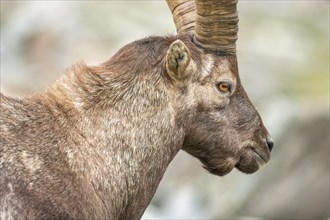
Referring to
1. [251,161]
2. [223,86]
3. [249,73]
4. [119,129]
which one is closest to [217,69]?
[223,86]

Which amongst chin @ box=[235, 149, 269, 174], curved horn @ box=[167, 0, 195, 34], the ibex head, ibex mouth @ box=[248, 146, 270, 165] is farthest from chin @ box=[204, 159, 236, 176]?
curved horn @ box=[167, 0, 195, 34]

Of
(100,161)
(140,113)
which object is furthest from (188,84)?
(100,161)

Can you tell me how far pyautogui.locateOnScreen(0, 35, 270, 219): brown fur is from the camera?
8.04 meters

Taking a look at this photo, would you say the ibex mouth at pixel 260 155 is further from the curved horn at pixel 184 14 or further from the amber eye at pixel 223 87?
the curved horn at pixel 184 14

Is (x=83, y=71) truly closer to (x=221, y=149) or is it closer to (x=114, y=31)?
(x=221, y=149)

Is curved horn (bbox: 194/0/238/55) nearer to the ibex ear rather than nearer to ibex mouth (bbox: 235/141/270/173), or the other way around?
the ibex ear

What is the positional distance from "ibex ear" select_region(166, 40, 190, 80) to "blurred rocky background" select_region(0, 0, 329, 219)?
7.43m

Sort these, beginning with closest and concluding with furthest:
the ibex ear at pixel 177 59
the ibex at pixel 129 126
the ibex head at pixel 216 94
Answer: the ibex at pixel 129 126
the ibex ear at pixel 177 59
the ibex head at pixel 216 94

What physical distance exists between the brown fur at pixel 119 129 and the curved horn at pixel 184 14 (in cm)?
64

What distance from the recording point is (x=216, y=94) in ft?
30.4

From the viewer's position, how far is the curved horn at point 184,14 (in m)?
9.92

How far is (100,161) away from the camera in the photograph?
28.0 ft

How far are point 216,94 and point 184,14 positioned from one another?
125 cm

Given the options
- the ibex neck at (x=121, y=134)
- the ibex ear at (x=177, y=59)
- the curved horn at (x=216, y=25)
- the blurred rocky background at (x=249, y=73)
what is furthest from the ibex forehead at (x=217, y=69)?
the blurred rocky background at (x=249, y=73)
